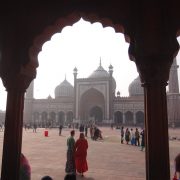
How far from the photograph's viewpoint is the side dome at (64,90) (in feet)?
164

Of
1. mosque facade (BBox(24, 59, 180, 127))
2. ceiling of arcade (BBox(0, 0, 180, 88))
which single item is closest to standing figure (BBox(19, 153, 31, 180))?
ceiling of arcade (BBox(0, 0, 180, 88))

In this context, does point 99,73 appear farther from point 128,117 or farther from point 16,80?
point 16,80

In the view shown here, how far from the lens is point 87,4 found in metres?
3.12

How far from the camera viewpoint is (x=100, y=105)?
42969 mm

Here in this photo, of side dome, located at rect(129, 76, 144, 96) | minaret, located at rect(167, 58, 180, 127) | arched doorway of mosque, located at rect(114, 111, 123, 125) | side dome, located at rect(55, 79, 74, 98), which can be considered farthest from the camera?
side dome, located at rect(55, 79, 74, 98)

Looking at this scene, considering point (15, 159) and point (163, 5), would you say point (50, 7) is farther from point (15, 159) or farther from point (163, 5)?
point (15, 159)

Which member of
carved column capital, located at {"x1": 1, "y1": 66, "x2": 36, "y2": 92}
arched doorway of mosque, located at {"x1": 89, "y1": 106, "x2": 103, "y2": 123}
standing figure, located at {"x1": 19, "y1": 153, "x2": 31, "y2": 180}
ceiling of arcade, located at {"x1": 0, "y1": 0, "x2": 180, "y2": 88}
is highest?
arched doorway of mosque, located at {"x1": 89, "y1": 106, "x2": 103, "y2": 123}

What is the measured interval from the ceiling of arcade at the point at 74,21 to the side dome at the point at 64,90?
4658 cm

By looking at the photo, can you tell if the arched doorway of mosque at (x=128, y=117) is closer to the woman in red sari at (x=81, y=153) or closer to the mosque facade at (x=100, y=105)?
the mosque facade at (x=100, y=105)

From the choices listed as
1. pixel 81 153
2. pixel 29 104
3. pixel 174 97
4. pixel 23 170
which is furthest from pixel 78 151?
pixel 29 104

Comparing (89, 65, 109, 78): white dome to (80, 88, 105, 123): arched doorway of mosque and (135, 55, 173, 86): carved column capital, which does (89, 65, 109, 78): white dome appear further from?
(135, 55, 173, 86): carved column capital

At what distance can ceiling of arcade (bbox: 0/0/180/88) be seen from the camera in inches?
113

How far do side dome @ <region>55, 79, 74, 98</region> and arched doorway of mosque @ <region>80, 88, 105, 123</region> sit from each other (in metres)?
7.13

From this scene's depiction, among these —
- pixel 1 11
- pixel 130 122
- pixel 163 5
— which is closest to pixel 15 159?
pixel 1 11
